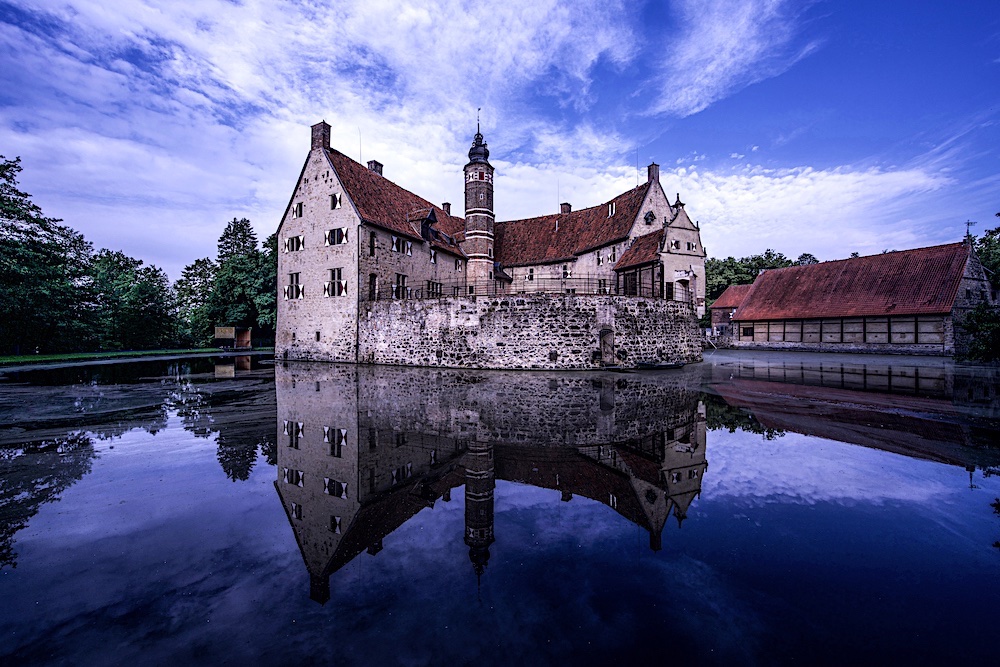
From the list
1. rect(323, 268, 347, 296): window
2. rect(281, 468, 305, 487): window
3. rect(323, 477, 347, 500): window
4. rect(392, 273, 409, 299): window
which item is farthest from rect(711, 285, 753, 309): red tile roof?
rect(281, 468, 305, 487): window

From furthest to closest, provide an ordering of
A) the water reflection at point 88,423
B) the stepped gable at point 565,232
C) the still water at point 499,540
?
the stepped gable at point 565,232 < the water reflection at point 88,423 < the still water at point 499,540

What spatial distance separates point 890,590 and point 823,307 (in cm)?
4570

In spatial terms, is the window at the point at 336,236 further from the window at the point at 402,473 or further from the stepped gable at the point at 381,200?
the window at the point at 402,473

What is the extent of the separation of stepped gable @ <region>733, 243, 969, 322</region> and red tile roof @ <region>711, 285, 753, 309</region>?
15.1ft

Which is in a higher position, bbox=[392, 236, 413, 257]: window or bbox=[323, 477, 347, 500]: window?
bbox=[392, 236, 413, 257]: window

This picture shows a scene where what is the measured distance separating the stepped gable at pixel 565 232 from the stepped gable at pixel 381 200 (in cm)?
677

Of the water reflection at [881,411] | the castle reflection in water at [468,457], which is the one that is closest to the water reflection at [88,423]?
the castle reflection in water at [468,457]

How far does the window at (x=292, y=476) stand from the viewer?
6.28m

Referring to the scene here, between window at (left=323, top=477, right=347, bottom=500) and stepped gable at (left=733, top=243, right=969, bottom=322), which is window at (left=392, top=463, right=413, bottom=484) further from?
stepped gable at (left=733, top=243, right=969, bottom=322)

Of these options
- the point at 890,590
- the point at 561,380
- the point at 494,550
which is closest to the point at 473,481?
the point at 494,550

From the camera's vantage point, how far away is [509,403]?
12.8 meters

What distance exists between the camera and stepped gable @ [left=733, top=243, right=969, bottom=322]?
111 feet

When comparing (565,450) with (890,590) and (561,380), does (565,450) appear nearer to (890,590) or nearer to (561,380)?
(890,590)

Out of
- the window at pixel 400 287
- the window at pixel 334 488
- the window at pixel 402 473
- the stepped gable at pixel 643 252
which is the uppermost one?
the stepped gable at pixel 643 252
